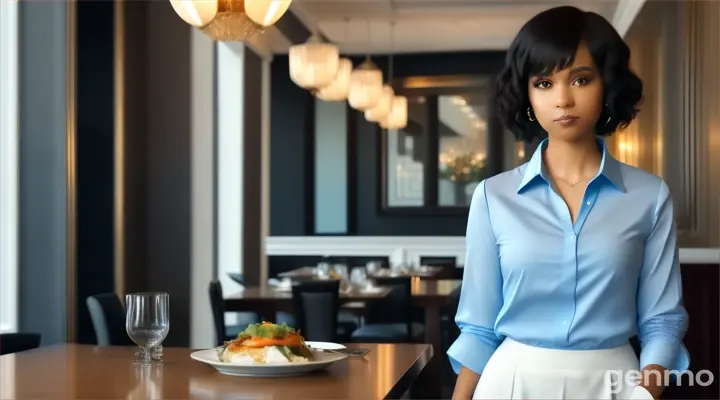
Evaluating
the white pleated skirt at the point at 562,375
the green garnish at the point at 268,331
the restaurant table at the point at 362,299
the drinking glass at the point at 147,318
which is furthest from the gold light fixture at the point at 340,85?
the white pleated skirt at the point at 562,375

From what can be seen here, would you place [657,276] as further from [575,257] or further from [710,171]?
[710,171]

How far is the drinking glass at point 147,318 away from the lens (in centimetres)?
224

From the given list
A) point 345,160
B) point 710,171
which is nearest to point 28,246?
point 710,171

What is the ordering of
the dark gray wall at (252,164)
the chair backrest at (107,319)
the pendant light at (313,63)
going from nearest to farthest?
the chair backrest at (107,319), the pendant light at (313,63), the dark gray wall at (252,164)

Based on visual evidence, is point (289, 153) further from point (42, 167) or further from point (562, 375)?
point (562, 375)

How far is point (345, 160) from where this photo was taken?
9.77m

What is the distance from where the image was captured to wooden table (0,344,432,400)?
1.86 m

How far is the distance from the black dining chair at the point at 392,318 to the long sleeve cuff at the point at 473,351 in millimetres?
3598

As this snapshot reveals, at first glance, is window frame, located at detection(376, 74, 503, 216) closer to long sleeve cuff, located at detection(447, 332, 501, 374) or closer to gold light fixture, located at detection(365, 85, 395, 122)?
gold light fixture, located at detection(365, 85, 395, 122)

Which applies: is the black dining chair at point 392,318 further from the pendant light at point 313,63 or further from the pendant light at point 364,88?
the pendant light at point 364,88

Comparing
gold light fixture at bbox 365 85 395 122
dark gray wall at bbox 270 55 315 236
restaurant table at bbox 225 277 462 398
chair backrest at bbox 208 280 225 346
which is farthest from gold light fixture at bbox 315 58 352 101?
dark gray wall at bbox 270 55 315 236

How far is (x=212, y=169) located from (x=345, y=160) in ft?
9.78

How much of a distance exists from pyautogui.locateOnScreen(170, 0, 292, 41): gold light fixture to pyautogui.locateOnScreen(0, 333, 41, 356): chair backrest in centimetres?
129

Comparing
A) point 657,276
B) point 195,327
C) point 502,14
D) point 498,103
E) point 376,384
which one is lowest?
point 195,327
